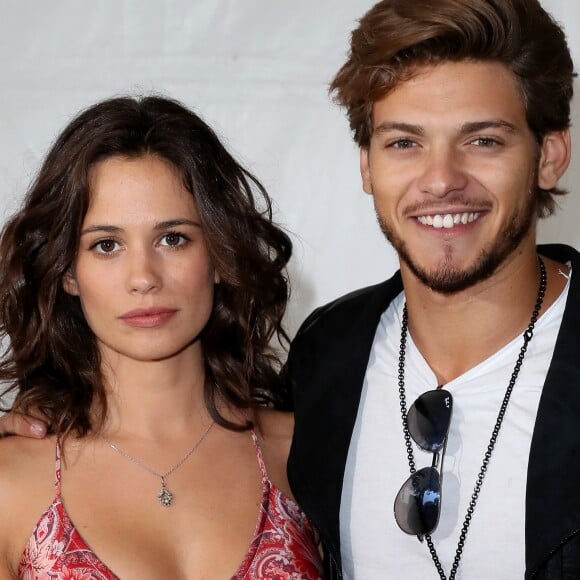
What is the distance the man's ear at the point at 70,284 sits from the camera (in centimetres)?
231

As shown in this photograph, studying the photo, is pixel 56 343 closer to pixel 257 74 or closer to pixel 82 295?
pixel 82 295

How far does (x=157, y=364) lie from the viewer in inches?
91.5

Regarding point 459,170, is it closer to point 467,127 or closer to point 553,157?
point 467,127

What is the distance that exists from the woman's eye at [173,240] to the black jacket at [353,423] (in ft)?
1.20

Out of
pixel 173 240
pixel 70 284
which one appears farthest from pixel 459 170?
pixel 70 284

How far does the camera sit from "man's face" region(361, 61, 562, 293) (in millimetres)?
2107

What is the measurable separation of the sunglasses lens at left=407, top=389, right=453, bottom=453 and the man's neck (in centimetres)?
8

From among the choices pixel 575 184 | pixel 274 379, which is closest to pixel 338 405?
pixel 274 379

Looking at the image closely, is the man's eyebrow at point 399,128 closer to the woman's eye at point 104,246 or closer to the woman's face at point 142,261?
the woman's face at point 142,261

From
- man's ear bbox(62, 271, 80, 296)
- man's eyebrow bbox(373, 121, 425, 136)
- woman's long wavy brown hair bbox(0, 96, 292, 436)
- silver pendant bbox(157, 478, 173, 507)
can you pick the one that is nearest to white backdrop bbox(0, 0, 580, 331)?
woman's long wavy brown hair bbox(0, 96, 292, 436)

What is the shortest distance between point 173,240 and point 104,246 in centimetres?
13

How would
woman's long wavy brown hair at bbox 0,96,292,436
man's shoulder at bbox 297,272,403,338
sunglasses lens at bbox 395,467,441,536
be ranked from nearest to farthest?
sunglasses lens at bbox 395,467,441,536 → woman's long wavy brown hair at bbox 0,96,292,436 → man's shoulder at bbox 297,272,403,338

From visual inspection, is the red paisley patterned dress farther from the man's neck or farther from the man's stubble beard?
the man's stubble beard

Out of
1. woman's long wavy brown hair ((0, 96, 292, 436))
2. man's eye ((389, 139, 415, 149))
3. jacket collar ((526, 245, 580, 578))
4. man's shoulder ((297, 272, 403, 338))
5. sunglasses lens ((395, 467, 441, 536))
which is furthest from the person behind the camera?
man's shoulder ((297, 272, 403, 338))
